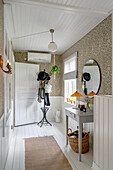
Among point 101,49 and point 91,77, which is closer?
point 101,49

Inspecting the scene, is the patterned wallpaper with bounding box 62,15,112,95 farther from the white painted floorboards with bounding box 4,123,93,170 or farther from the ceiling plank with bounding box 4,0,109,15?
the white painted floorboards with bounding box 4,123,93,170

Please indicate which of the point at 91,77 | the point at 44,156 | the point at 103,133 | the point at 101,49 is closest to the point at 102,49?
the point at 101,49

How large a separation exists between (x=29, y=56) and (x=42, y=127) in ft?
8.08

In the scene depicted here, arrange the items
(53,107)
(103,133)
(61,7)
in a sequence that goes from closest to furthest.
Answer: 1. (103,133)
2. (61,7)
3. (53,107)

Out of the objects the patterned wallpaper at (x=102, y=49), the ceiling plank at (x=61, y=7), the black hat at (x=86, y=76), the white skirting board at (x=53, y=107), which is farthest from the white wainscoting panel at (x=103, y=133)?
the white skirting board at (x=53, y=107)

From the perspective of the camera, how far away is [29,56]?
4.79 meters

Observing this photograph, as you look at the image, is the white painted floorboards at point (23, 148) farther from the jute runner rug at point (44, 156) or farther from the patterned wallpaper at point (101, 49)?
the patterned wallpaper at point (101, 49)

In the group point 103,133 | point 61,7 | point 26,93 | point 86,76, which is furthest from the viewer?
point 26,93

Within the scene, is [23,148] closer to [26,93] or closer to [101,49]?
[26,93]

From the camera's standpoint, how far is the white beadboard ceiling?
208 cm

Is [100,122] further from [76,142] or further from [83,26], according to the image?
[83,26]

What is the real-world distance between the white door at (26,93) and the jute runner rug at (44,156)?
4.90 ft

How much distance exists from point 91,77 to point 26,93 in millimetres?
2691

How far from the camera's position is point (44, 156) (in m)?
2.60
